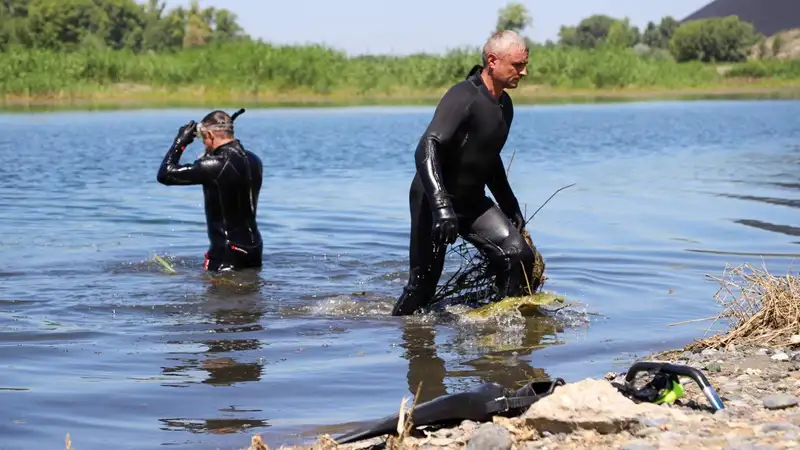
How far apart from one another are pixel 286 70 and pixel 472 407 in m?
39.5

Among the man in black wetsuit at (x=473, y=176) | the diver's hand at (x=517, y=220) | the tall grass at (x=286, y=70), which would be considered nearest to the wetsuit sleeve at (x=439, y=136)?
the man in black wetsuit at (x=473, y=176)

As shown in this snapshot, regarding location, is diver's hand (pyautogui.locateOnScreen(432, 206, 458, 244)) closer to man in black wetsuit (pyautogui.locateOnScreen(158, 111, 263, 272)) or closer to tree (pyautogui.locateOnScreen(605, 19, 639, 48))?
man in black wetsuit (pyautogui.locateOnScreen(158, 111, 263, 272))

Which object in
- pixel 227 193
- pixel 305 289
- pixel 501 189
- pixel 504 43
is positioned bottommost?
pixel 305 289

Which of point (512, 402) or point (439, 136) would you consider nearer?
point (512, 402)

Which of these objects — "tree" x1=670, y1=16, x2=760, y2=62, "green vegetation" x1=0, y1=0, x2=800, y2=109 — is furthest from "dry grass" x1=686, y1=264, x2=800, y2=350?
"tree" x1=670, y1=16, x2=760, y2=62

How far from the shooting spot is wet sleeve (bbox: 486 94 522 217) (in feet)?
24.9

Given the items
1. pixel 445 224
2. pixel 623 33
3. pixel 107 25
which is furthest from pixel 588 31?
pixel 445 224

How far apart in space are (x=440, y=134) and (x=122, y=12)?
77293 mm

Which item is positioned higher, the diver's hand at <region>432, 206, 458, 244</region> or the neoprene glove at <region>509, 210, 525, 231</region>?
the diver's hand at <region>432, 206, 458, 244</region>

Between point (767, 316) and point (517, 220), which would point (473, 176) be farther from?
point (767, 316)

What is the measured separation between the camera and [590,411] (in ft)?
16.1

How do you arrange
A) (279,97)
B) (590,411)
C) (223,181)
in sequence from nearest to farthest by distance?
(590,411) → (223,181) → (279,97)

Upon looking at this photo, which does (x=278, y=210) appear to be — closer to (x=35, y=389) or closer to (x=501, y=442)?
(x=35, y=389)

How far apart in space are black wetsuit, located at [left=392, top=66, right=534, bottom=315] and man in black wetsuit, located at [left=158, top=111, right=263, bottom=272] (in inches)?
85.9
